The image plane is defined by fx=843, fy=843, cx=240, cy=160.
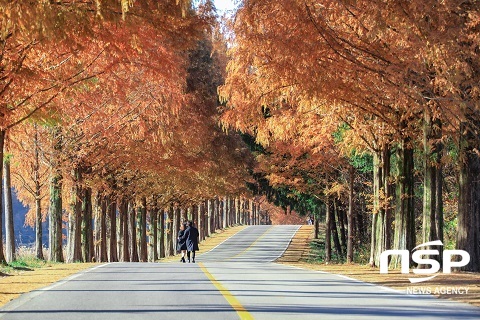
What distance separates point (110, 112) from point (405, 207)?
12967 millimetres

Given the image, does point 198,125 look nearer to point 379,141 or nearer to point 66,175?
point 66,175

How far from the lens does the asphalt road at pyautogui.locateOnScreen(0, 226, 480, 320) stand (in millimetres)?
12758

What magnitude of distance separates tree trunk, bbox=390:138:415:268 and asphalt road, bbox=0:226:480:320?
14.1ft

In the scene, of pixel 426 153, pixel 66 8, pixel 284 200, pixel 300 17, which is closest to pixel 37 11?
pixel 66 8

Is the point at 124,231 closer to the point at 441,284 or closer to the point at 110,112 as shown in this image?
the point at 110,112

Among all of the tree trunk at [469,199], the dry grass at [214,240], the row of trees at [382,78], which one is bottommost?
the dry grass at [214,240]

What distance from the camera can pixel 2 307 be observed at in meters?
14.3

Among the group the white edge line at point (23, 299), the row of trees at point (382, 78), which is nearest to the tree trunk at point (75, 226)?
the row of trees at point (382, 78)

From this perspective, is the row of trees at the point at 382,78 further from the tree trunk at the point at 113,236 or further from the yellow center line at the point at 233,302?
the tree trunk at the point at 113,236

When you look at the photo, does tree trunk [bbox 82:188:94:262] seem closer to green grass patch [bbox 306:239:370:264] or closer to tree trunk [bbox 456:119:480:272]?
green grass patch [bbox 306:239:370:264]

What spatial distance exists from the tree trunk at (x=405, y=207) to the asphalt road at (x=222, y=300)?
4297mm

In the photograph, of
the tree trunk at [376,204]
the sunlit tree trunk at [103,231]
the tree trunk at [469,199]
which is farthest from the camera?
the sunlit tree trunk at [103,231]

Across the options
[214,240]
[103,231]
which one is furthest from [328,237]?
[214,240]

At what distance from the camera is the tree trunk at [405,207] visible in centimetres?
2586
